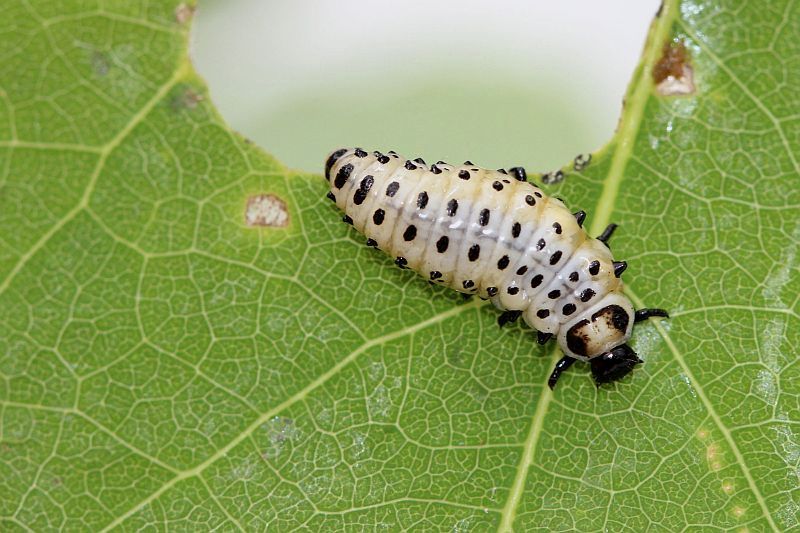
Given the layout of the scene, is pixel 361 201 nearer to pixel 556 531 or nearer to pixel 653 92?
pixel 653 92

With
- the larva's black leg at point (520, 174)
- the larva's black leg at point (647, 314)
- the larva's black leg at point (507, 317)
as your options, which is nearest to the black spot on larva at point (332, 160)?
the larva's black leg at point (520, 174)

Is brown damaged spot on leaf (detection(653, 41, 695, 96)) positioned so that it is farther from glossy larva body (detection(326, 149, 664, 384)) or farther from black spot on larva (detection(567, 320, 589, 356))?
black spot on larva (detection(567, 320, 589, 356))

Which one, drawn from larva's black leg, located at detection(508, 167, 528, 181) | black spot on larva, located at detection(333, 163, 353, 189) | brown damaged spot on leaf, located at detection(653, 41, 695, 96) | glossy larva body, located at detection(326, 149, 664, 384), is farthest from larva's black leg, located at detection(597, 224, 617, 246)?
black spot on larva, located at detection(333, 163, 353, 189)

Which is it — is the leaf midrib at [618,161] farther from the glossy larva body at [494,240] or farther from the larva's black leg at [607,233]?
the glossy larva body at [494,240]

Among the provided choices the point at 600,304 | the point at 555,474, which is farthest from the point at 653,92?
the point at 555,474

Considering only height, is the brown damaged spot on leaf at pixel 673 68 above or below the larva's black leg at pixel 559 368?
above
